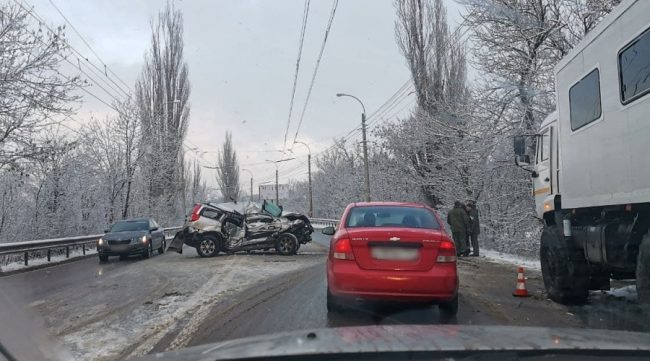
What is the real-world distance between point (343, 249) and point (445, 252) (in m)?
1.21

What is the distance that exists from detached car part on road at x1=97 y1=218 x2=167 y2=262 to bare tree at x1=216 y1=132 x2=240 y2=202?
152 ft

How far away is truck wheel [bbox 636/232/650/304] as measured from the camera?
5.16 metres

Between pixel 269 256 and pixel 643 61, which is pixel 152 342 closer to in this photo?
pixel 643 61

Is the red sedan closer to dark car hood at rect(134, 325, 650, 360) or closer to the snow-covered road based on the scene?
the snow-covered road

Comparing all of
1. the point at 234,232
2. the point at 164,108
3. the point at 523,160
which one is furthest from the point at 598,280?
the point at 164,108

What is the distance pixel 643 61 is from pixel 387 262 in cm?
333

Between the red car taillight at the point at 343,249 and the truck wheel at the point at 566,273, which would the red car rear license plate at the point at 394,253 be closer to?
the red car taillight at the point at 343,249

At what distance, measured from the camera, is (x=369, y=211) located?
7.60m

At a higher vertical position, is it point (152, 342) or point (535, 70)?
point (535, 70)

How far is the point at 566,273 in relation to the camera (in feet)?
25.4

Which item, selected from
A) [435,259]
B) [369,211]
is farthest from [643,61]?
[369,211]

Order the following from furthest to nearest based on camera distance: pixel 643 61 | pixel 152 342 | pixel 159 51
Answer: pixel 159 51 < pixel 152 342 < pixel 643 61

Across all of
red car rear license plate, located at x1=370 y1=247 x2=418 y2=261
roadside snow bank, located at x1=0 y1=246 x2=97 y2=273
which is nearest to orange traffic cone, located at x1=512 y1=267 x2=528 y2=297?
red car rear license plate, located at x1=370 y1=247 x2=418 y2=261

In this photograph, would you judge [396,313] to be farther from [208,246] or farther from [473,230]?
[208,246]
